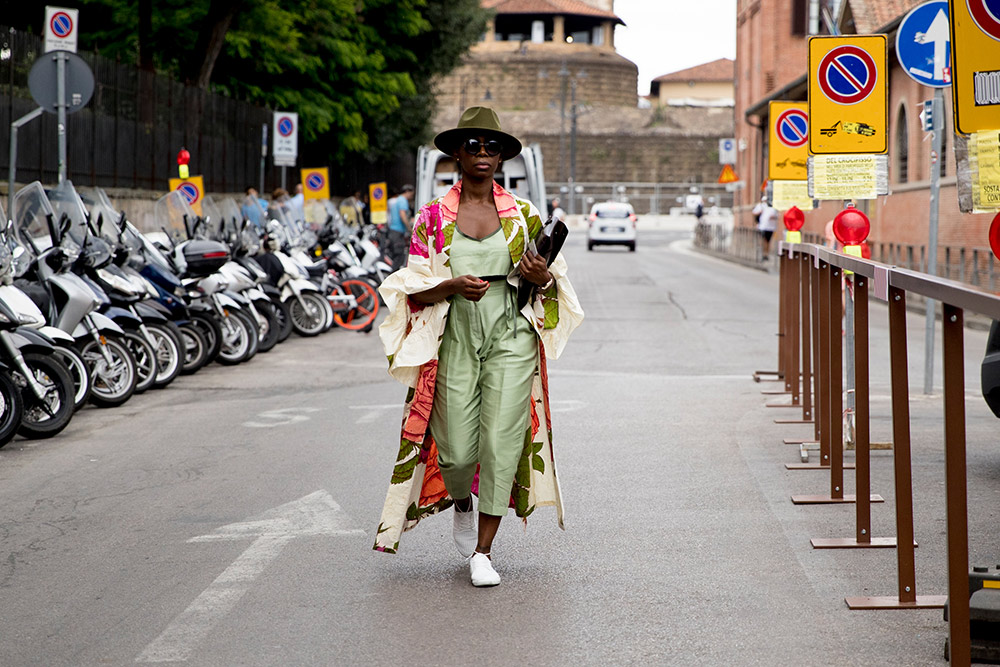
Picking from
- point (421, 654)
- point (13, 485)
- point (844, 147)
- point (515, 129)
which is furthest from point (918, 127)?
point (515, 129)

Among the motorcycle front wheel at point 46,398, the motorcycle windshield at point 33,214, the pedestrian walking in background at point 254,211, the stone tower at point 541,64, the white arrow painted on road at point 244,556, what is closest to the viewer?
the white arrow painted on road at point 244,556

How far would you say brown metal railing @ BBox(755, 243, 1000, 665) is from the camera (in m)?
4.05

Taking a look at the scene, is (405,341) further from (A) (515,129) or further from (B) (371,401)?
(A) (515,129)

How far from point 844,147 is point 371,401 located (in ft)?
13.0

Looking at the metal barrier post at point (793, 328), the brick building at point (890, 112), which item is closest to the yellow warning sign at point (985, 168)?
the metal barrier post at point (793, 328)

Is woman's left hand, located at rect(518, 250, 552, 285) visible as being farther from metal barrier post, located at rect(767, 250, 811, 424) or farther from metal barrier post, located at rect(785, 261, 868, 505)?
metal barrier post, located at rect(767, 250, 811, 424)

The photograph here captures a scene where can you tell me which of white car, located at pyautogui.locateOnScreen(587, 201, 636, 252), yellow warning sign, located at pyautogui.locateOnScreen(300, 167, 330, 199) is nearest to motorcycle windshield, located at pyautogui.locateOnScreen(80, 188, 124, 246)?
yellow warning sign, located at pyautogui.locateOnScreen(300, 167, 330, 199)

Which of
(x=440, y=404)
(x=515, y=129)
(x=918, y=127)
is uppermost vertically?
(x=515, y=129)

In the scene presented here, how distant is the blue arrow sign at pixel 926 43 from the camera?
1106 cm

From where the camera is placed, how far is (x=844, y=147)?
9.68m

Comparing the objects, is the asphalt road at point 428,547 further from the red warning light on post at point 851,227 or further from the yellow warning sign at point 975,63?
the yellow warning sign at point 975,63

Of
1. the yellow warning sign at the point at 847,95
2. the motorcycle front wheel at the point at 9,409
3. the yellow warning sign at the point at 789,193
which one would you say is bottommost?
the motorcycle front wheel at the point at 9,409

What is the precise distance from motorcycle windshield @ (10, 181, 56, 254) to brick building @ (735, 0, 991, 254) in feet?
28.0

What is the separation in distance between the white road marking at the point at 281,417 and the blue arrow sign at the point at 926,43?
16.9ft
